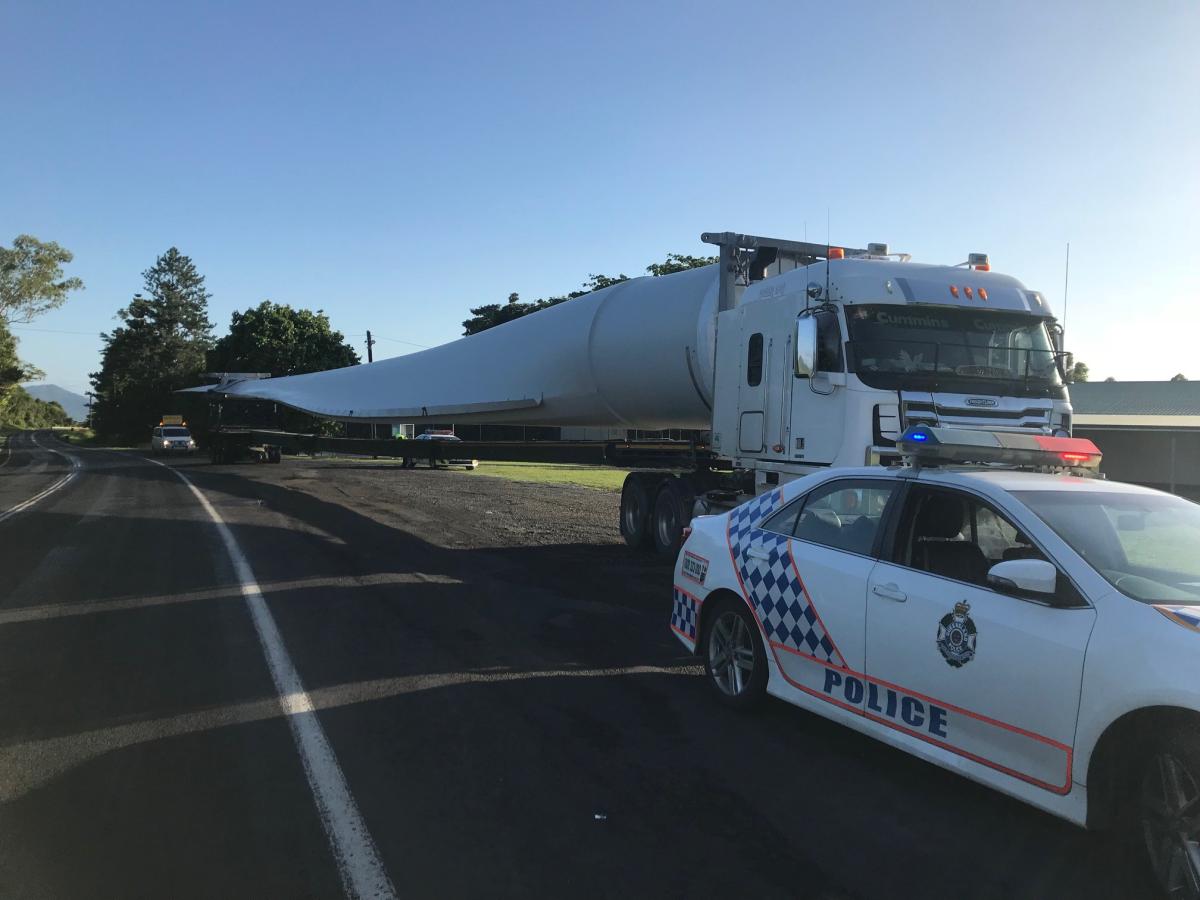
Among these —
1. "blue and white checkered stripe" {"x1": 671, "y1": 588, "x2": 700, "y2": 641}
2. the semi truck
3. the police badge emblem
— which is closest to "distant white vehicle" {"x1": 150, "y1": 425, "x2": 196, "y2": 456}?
the semi truck

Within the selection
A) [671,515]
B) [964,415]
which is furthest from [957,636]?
[671,515]

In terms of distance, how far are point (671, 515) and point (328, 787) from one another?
8204mm

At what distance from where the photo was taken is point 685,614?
6.02 m

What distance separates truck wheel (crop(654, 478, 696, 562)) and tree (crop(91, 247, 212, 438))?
8077 cm

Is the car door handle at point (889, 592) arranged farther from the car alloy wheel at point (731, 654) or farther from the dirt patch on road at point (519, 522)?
the dirt patch on road at point (519, 522)

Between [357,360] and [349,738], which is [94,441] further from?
[349,738]

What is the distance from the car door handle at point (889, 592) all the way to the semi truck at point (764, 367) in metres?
4.24

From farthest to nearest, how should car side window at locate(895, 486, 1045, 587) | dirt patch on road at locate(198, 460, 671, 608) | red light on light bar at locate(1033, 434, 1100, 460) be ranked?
dirt patch on road at locate(198, 460, 671, 608) < red light on light bar at locate(1033, 434, 1100, 460) < car side window at locate(895, 486, 1045, 587)

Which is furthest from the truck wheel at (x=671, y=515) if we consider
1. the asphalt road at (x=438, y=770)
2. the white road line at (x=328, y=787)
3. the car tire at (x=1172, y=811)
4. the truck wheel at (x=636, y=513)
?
the car tire at (x=1172, y=811)

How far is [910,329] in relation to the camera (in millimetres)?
8773

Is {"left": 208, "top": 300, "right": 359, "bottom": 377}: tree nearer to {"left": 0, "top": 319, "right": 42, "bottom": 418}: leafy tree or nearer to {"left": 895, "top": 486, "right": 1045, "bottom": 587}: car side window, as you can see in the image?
{"left": 0, "top": 319, "right": 42, "bottom": 418}: leafy tree

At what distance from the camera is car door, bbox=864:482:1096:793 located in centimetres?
346

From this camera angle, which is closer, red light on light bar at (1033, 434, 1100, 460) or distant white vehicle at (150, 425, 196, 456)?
red light on light bar at (1033, 434, 1100, 460)

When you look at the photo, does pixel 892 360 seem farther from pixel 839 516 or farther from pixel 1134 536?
pixel 1134 536
